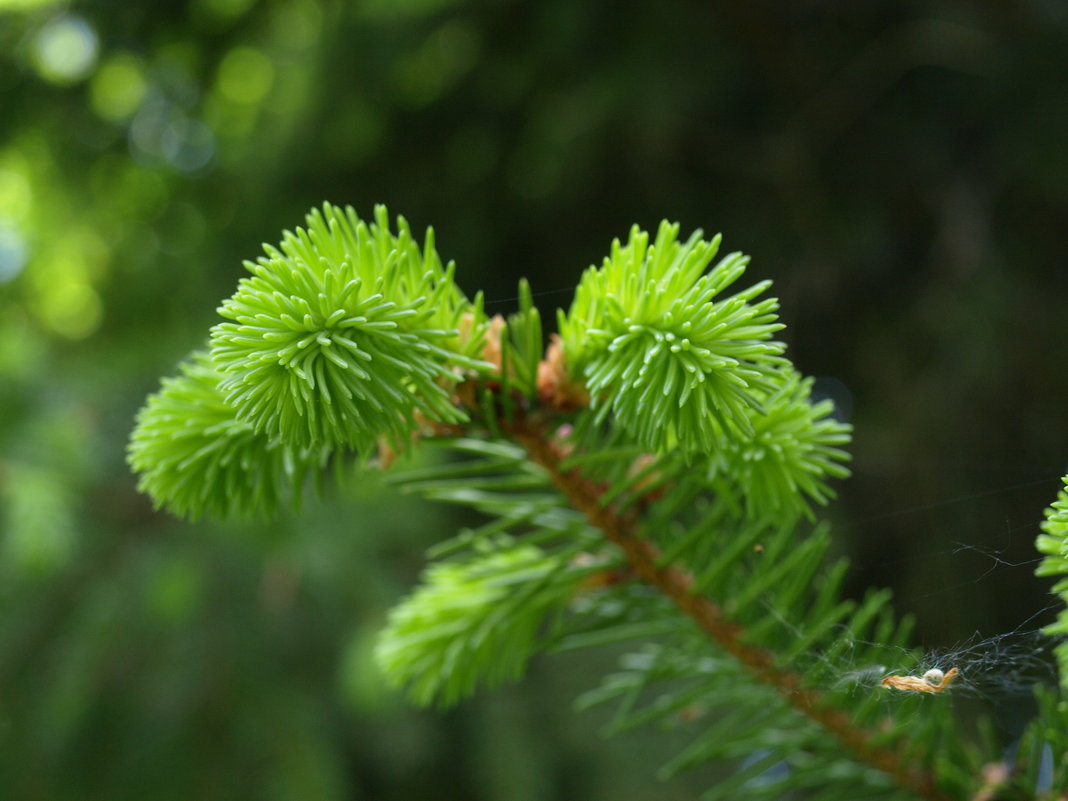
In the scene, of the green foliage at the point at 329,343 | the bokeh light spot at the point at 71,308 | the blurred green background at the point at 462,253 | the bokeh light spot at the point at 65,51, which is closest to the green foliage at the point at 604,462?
the green foliage at the point at 329,343

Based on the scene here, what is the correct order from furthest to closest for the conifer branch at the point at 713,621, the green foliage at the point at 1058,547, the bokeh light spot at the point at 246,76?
the bokeh light spot at the point at 246,76 → the conifer branch at the point at 713,621 → the green foliage at the point at 1058,547

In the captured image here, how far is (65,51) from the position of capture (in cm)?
141

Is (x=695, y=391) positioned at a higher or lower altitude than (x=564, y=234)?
lower

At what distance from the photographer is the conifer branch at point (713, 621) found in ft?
1.49

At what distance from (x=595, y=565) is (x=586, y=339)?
167 millimetres

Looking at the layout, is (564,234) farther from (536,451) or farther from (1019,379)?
(536,451)

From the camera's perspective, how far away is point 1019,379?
4.64 feet

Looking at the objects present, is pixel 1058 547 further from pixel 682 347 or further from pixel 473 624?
pixel 473 624

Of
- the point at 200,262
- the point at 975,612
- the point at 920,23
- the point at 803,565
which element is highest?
the point at 200,262

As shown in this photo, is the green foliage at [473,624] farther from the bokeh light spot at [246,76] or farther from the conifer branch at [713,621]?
the bokeh light spot at [246,76]

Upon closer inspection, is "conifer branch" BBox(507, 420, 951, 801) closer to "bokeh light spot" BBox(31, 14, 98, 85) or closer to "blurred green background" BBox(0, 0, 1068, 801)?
"blurred green background" BBox(0, 0, 1068, 801)

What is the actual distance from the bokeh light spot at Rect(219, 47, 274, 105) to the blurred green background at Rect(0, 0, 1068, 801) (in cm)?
4

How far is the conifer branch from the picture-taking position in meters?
0.45

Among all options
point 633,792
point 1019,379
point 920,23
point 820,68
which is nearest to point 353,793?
point 633,792
